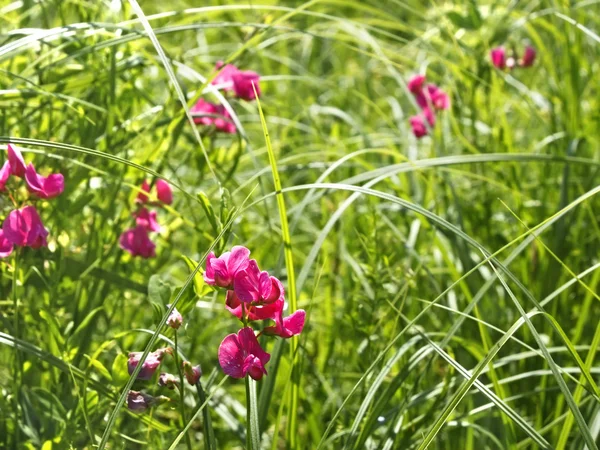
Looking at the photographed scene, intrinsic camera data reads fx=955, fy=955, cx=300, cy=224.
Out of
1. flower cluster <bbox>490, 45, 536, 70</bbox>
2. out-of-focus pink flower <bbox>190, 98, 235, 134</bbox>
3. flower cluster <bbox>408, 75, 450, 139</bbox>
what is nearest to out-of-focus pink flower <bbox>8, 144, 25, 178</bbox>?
out-of-focus pink flower <bbox>190, 98, 235, 134</bbox>

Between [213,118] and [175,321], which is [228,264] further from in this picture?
[213,118]

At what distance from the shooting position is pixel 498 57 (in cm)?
215

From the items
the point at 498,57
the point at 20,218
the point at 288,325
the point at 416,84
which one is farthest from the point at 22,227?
the point at 498,57

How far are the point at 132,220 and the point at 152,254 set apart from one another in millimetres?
167

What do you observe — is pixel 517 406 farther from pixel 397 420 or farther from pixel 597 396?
pixel 597 396

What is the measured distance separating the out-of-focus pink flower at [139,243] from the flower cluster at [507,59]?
1039mm

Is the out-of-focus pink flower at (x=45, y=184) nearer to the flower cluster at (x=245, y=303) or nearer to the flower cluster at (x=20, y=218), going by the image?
the flower cluster at (x=20, y=218)

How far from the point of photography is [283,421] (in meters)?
1.79

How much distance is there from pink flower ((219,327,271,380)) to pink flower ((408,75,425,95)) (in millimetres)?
1131

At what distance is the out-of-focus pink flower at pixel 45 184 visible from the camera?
120 centimetres

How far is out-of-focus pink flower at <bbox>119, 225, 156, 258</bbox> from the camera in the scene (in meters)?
1.44

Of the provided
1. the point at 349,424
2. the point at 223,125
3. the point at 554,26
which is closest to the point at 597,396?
the point at 349,424

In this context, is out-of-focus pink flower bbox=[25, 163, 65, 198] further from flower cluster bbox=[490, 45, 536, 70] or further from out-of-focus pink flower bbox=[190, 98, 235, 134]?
flower cluster bbox=[490, 45, 536, 70]

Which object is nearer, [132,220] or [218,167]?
[132,220]
